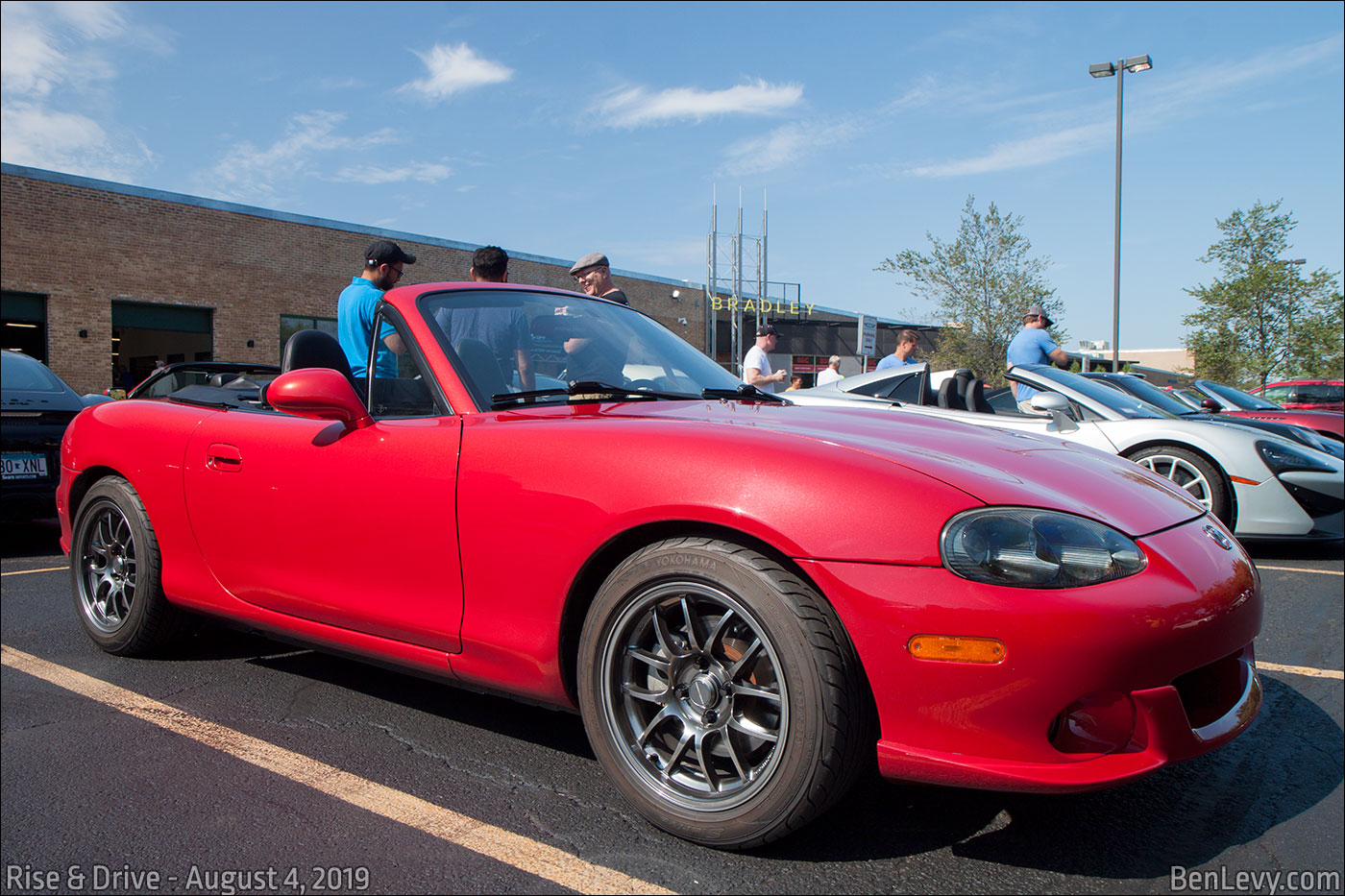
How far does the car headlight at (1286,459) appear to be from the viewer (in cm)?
594

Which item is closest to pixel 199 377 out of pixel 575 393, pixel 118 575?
pixel 118 575

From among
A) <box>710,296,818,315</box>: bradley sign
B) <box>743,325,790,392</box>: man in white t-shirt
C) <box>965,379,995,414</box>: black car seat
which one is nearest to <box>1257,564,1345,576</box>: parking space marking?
<box>965,379,995,414</box>: black car seat

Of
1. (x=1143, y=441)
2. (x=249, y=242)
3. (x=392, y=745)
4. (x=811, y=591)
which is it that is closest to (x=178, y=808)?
(x=392, y=745)

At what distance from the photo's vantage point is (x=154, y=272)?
23.1 metres

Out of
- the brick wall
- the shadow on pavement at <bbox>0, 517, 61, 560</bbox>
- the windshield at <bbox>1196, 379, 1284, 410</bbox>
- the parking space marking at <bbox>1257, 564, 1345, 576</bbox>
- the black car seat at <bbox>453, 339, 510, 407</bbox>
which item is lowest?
the shadow on pavement at <bbox>0, 517, 61, 560</bbox>

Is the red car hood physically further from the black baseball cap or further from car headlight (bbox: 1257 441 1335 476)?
car headlight (bbox: 1257 441 1335 476)

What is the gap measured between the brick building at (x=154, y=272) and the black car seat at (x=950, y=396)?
21722 millimetres

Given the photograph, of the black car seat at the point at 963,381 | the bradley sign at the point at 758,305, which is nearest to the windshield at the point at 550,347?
the black car seat at the point at 963,381

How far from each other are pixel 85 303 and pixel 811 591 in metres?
24.7

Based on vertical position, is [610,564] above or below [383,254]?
below

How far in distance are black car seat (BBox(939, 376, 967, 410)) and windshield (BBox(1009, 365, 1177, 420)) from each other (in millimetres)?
937

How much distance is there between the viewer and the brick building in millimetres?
21156

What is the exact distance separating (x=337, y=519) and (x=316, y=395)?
358 mm

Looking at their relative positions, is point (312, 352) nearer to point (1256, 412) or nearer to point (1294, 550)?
point (1294, 550)
